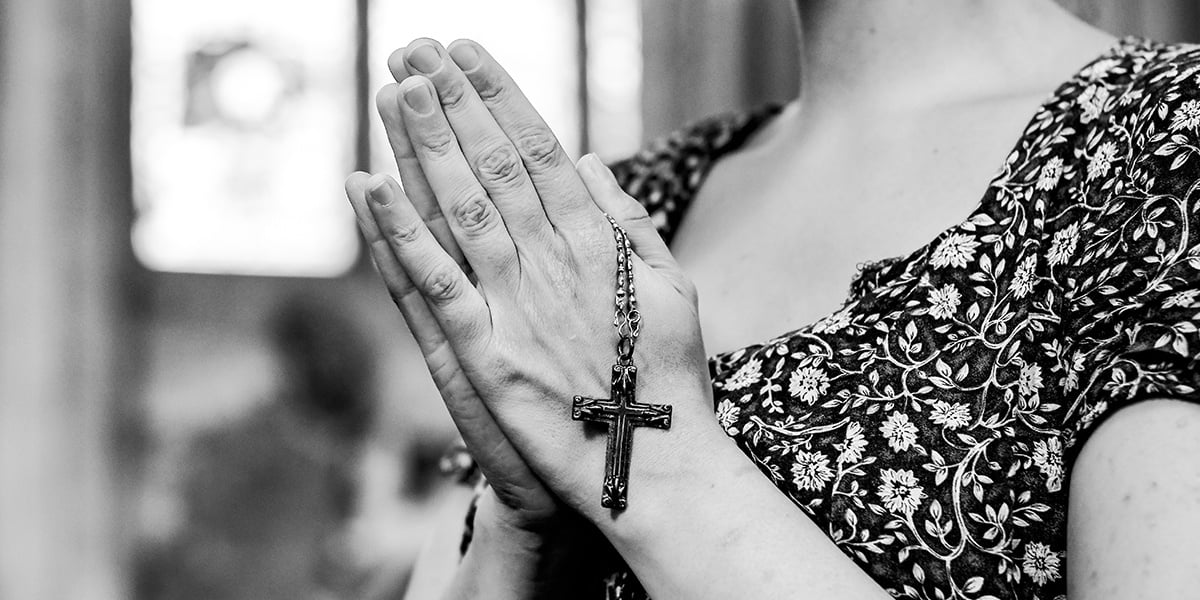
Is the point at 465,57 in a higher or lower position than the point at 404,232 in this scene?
higher

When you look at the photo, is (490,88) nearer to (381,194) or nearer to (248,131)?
(381,194)

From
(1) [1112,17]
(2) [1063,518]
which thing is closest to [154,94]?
(1) [1112,17]

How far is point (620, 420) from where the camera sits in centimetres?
71

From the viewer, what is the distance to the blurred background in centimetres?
381

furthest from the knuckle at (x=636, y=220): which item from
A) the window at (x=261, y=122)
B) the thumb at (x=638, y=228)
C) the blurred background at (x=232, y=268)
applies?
the window at (x=261, y=122)

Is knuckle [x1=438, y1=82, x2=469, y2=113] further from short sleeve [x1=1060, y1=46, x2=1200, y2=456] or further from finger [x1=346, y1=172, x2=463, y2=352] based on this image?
short sleeve [x1=1060, y1=46, x2=1200, y2=456]

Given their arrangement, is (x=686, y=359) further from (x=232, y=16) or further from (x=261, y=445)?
(x=232, y=16)

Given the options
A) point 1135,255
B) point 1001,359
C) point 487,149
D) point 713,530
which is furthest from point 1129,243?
point 487,149

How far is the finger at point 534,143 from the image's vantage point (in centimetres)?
76

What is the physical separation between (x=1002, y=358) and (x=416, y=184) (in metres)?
0.41

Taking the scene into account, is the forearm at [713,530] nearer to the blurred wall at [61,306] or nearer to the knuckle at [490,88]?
the knuckle at [490,88]

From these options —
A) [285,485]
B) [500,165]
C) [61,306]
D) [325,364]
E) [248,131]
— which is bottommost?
[285,485]

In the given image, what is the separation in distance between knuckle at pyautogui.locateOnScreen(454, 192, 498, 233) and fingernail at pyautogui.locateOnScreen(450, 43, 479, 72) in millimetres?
85

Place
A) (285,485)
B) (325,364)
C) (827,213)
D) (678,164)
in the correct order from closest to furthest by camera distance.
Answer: (827,213), (678,164), (285,485), (325,364)
